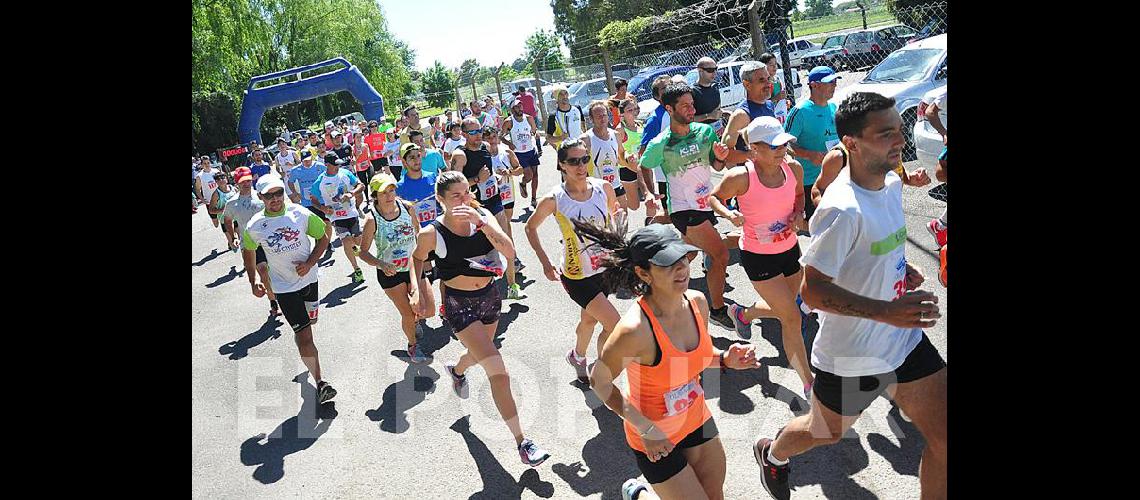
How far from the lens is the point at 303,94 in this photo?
98.3ft

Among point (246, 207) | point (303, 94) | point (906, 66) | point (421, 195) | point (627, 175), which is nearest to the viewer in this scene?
point (421, 195)

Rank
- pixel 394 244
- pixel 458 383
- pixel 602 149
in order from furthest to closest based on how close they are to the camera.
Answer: pixel 602 149, pixel 394 244, pixel 458 383

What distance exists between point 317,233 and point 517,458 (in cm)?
267

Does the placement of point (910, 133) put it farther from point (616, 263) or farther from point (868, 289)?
point (616, 263)

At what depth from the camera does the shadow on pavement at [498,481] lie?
4602 millimetres

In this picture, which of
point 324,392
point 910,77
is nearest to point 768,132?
point 324,392

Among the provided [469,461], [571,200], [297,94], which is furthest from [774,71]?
[297,94]

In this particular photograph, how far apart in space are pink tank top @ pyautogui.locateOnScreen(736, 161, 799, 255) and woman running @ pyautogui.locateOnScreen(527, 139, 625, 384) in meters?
0.95

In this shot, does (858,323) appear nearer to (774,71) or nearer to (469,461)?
(469,461)

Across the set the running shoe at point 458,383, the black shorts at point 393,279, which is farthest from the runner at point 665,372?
the black shorts at point 393,279

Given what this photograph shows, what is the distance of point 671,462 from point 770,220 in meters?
2.26

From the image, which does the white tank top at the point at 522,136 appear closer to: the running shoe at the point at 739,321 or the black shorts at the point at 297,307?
the black shorts at the point at 297,307
